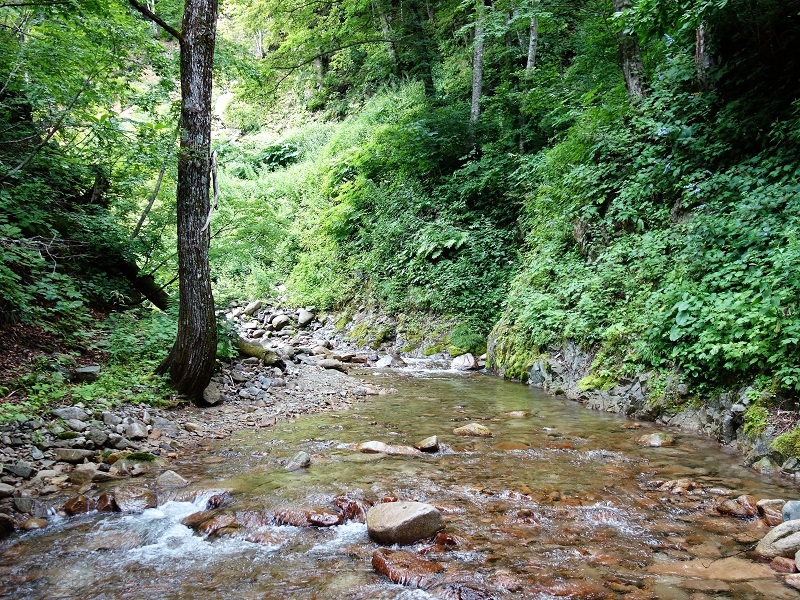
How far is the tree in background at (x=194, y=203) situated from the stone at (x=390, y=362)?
5473 mm

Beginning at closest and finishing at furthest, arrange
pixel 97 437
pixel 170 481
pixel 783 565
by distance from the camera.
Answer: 1. pixel 783 565
2. pixel 170 481
3. pixel 97 437

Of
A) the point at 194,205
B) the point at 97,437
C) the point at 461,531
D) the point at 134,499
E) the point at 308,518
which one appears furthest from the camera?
the point at 194,205

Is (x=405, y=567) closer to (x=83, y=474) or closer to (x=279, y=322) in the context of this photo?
(x=83, y=474)

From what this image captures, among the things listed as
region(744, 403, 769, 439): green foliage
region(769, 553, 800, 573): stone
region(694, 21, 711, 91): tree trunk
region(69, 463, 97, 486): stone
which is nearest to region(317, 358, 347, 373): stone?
region(69, 463, 97, 486): stone

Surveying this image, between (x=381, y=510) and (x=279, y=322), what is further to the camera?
(x=279, y=322)

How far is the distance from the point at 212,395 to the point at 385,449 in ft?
10.0

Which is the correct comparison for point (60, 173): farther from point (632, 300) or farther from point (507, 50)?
point (507, 50)

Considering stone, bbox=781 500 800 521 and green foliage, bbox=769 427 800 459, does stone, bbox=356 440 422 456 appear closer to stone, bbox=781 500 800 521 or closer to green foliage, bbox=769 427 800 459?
stone, bbox=781 500 800 521

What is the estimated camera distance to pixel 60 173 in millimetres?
7977

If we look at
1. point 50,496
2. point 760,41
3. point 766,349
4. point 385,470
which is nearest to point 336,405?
point 385,470

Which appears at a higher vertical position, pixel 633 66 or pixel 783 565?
pixel 633 66

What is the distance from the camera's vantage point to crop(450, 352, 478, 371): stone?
433 inches

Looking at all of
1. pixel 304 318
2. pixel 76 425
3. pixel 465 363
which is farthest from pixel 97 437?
pixel 304 318

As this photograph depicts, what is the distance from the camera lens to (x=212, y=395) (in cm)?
696
